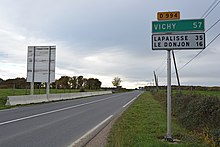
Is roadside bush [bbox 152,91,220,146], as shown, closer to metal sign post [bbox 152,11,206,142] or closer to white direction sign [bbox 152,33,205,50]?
metal sign post [bbox 152,11,206,142]

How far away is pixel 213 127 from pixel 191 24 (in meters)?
3.50

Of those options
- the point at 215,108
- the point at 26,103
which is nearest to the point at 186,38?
the point at 215,108

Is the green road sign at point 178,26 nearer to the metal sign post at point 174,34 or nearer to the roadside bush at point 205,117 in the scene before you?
the metal sign post at point 174,34

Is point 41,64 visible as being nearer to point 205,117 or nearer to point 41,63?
point 41,63

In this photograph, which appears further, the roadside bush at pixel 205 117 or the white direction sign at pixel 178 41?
the roadside bush at pixel 205 117

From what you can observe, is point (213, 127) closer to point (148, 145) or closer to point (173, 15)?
point (148, 145)

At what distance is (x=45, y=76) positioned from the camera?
106 feet

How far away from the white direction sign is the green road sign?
149 millimetres

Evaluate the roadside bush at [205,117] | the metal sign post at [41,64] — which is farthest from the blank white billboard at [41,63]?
the roadside bush at [205,117]

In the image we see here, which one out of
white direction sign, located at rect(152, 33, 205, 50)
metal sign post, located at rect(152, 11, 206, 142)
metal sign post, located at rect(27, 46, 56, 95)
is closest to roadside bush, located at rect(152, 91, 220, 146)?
metal sign post, located at rect(152, 11, 206, 142)

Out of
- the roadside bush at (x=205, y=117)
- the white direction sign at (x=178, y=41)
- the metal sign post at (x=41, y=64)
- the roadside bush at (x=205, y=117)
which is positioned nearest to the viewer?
the white direction sign at (x=178, y=41)

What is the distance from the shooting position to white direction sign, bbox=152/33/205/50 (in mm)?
7891

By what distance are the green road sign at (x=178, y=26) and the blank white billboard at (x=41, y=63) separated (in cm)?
2550

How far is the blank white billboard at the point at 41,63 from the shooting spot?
32.1 meters
